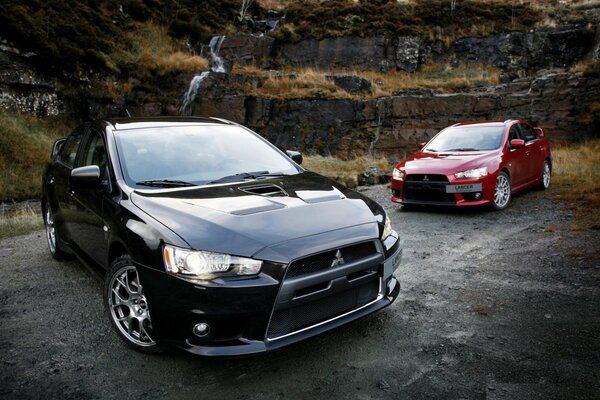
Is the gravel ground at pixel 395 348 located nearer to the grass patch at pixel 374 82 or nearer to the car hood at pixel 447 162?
the car hood at pixel 447 162

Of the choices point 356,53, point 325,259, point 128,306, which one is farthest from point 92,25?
point 325,259

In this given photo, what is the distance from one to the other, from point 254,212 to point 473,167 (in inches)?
225

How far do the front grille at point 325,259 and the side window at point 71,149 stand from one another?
334 cm

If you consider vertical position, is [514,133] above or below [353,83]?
below

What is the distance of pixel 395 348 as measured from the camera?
10.7 feet

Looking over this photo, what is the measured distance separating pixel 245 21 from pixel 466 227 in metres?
28.0

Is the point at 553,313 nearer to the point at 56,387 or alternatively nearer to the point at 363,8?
the point at 56,387

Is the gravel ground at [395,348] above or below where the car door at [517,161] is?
below

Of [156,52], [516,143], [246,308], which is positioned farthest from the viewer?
[156,52]

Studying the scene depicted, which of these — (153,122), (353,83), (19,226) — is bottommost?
(19,226)

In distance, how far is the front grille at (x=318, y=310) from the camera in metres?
2.78

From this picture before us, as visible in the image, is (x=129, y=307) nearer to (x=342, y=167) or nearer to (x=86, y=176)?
(x=86, y=176)

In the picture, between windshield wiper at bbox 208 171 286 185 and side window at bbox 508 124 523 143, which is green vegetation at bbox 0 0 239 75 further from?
windshield wiper at bbox 208 171 286 185

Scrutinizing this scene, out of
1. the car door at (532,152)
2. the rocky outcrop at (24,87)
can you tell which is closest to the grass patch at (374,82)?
the rocky outcrop at (24,87)
